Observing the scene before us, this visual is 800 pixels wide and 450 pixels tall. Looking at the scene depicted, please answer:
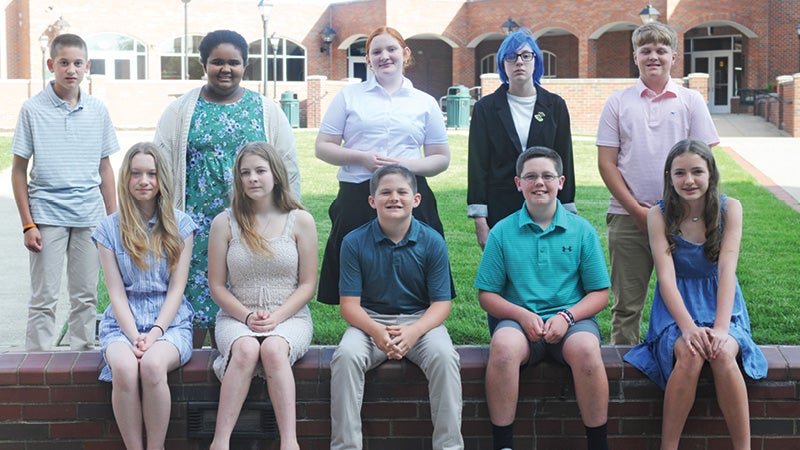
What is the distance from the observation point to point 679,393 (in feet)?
13.2

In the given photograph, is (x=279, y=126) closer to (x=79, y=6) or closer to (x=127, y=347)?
(x=127, y=347)

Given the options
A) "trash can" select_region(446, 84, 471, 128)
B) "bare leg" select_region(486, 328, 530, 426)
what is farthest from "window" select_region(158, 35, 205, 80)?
"bare leg" select_region(486, 328, 530, 426)

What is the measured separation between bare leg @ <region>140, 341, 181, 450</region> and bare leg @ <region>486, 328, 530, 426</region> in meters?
1.30

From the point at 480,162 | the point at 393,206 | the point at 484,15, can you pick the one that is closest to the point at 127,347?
the point at 393,206

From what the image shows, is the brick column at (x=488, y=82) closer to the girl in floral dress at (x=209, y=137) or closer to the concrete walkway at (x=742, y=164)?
the concrete walkway at (x=742, y=164)

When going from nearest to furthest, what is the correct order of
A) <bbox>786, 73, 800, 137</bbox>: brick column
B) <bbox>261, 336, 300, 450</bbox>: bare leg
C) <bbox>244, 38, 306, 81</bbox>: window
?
<bbox>261, 336, 300, 450</bbox>: bare leg → <bbox>786, 73, 800, 137</bbox>: brick column → <bbox>244, 38, 306, 81</bbox>: window

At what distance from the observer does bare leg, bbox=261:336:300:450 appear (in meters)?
3.92

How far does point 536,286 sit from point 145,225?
1722 millimetres

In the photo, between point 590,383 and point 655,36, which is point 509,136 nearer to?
point 655,36

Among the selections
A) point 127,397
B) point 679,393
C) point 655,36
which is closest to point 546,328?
point 679,393

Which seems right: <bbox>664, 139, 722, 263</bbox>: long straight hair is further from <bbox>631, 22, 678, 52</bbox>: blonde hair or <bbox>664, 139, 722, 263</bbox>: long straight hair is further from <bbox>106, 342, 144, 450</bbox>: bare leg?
<bbox>106, 342, 144, 450</bbox>: bare leg

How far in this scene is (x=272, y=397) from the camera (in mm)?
3982

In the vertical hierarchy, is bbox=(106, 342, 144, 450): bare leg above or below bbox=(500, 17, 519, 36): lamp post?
below

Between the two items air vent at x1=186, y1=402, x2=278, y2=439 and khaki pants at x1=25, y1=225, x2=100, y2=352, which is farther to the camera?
khaki pants at x1=25, y1=225, x2=100, y2=352
